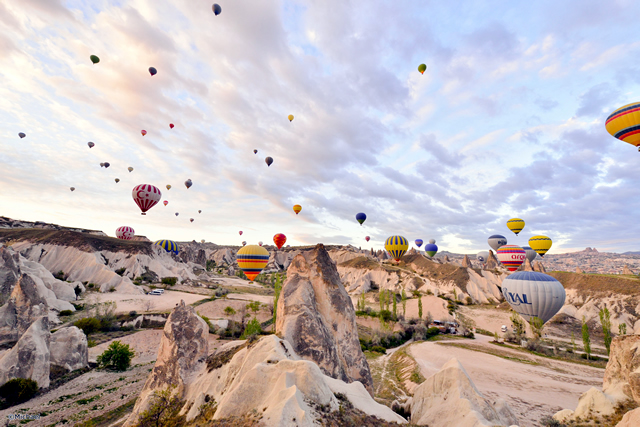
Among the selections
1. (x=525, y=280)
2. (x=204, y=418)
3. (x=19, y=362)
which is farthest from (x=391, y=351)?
(x=19, y=362)

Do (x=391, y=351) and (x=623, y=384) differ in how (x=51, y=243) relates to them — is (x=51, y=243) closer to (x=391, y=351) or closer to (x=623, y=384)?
(x=391, y=351)

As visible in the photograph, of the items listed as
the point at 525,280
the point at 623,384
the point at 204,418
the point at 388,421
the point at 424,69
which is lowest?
the point at 204,418

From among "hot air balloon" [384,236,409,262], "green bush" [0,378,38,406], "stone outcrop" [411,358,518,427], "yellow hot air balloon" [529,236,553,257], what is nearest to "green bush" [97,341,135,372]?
"green bush" [0,378,38,406]

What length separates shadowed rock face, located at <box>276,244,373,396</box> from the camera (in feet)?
45.5

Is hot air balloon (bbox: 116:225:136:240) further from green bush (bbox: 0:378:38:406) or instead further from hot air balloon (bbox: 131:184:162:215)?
green bush (bbox: 0:378:38:406)

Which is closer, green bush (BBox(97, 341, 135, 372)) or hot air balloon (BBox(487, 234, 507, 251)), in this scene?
green bush (BBox(97, 341, 135, 372))

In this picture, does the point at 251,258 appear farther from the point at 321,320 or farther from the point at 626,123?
the point at 626,123

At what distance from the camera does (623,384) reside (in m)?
12.5

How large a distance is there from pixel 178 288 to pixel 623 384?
223 feet

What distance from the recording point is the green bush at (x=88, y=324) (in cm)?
3173

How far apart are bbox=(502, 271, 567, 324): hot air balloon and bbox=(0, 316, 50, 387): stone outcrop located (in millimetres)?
46033

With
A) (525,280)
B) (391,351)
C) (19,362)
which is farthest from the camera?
(391,351)

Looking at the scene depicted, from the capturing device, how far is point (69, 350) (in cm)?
2317

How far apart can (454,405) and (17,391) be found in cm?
2709
